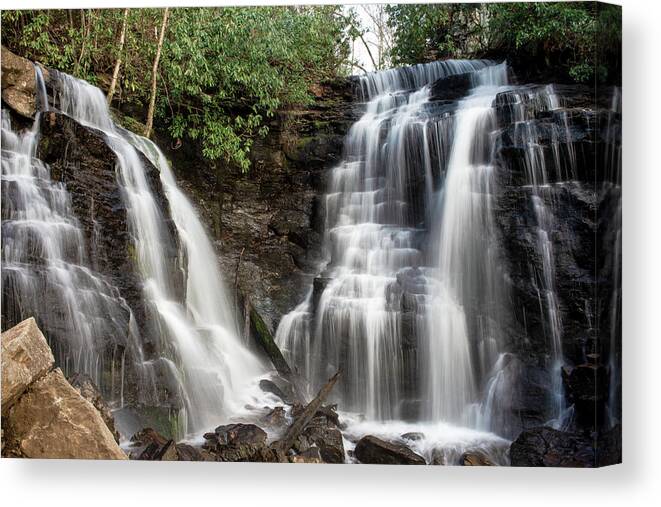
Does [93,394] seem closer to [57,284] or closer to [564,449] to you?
[57,284]

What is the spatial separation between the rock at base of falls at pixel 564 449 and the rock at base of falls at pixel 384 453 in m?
0.70

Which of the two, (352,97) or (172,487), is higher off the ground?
(352,97)

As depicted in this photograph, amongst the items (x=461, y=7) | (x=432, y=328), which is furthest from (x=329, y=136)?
(x=432, y=328)

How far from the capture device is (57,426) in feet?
15.1

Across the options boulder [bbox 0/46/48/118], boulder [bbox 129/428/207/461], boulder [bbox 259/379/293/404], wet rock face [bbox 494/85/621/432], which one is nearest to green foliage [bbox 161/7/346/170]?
boulder [bbox 0/46/48/118]

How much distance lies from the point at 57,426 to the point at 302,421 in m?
1.72

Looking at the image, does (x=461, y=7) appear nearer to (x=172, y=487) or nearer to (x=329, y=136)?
(x=329, y=136)

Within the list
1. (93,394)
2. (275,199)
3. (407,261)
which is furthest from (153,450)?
(407,261)

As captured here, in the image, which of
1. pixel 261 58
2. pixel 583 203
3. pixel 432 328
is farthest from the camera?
pixel 261 58

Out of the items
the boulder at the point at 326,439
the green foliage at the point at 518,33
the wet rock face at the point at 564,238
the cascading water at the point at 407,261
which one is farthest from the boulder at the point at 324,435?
the green foliage at the point at 518,33

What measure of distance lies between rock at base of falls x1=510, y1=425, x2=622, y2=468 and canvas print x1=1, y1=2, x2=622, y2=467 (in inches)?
0.8

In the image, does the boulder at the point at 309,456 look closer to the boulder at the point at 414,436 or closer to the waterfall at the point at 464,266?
the boulder at the point at 414,436

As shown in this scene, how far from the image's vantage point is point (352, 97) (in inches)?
194

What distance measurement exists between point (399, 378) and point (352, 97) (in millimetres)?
2114
